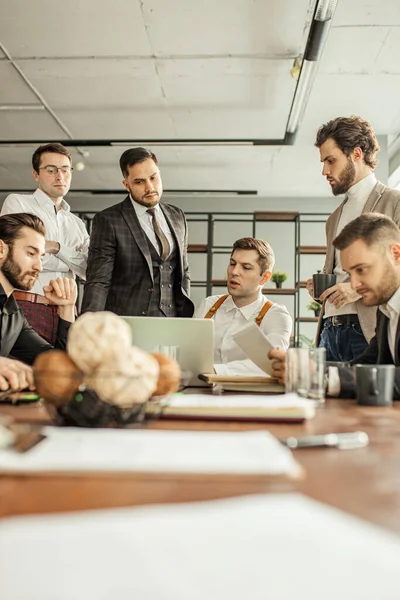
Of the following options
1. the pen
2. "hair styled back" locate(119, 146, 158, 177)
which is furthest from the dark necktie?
the pen

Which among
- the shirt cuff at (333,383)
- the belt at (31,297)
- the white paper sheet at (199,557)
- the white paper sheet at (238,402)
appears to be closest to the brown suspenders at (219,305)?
the belt at (31,297)

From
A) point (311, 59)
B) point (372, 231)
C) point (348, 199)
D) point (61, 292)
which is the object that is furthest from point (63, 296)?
point (311, 59)

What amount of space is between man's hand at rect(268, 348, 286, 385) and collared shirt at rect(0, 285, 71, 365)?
2.88 ft

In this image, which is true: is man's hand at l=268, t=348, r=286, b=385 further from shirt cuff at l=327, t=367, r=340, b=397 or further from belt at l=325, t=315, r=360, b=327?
belt at l=325, t=315, r=360, b=327

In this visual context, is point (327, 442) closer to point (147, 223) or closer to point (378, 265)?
point (378, 265)

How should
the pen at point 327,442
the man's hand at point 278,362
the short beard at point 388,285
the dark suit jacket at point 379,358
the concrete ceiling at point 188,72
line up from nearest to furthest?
1. the pen at point 327,442
2. the dark suit jacket at point 379,358
3. the man's hand at point 278,362
4. the short beard at point 388,285
5. the concrete ceiling at point 188,72

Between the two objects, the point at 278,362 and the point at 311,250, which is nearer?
the point at 278,362

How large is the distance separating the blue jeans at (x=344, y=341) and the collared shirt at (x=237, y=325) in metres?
0.21

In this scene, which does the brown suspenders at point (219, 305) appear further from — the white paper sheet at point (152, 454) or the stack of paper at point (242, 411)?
the white paper sheet at point (152, 454)

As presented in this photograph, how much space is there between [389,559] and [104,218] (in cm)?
259

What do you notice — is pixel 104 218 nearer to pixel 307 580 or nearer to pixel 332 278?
pixel 332 278

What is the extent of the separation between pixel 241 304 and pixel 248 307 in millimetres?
88

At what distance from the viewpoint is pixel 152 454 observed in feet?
1.97

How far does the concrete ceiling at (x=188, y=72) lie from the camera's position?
349cm
